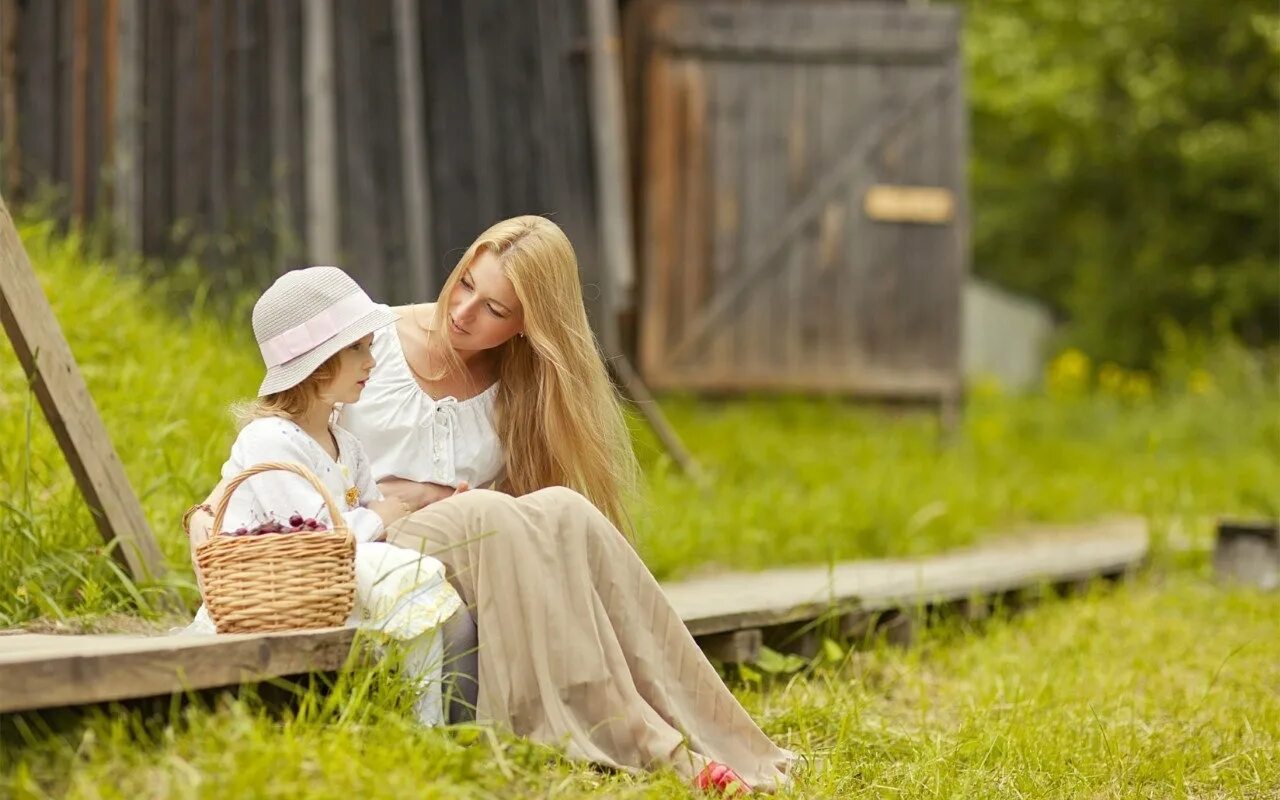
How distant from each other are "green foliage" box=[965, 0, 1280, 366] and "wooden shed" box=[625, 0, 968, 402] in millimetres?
6646

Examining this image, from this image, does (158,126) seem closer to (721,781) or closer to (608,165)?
(608,165)

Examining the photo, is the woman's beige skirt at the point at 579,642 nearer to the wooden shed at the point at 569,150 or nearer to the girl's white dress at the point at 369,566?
the girl's white dress at the point at 369,566

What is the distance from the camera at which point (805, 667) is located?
4262 millimetres

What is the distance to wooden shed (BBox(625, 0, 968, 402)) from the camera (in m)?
8.66

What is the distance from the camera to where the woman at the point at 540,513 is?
288 centimetres

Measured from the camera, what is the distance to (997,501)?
24.0ft

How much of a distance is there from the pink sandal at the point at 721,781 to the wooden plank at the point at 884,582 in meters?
0.82

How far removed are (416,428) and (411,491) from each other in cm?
13

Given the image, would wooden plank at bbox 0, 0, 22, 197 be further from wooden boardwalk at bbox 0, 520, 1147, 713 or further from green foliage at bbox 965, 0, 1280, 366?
green foliage at bbox 965, 0, 1280, 366

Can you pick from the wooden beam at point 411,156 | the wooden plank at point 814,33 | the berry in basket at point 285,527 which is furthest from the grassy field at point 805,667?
the wooden plank at point 814,33

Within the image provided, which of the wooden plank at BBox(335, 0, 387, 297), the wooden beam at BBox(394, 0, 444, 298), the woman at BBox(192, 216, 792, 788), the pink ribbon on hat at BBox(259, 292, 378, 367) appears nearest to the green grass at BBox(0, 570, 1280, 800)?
the woman at BBox(192, 216, 792, 788)

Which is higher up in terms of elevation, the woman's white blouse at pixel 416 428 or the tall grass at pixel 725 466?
the woman's white blouse at pixel 416 428

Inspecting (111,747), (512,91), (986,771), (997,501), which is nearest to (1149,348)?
(997,501)

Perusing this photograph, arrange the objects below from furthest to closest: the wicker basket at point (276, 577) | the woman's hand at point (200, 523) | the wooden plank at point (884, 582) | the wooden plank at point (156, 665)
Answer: the wooden plank at point (884, 582) < the woman's hand at point (200, 523) < the wicker basket at point (276, 577) < the wooden plank at point (156, 665)
